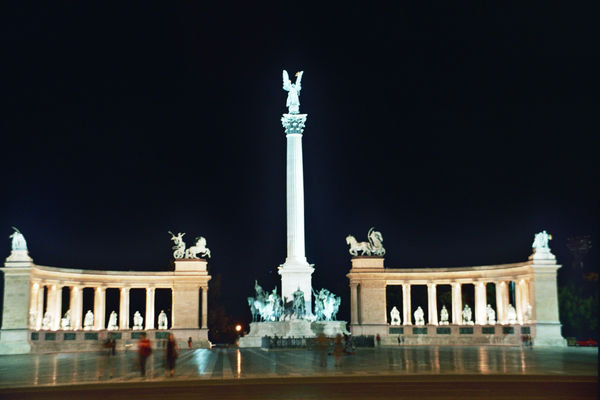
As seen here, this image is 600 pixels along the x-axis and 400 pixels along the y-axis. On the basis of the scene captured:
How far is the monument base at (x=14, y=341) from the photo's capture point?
236ft

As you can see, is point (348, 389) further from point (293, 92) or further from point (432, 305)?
point (432, 305)

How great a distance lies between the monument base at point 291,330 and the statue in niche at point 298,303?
986mm

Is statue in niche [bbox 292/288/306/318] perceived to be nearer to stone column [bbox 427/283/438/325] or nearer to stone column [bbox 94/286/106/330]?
stone column [bbox 427/283/438/325]

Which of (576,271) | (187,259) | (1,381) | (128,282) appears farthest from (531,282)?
(1,381)

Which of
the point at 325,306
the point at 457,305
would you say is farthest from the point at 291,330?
the point at 457,305

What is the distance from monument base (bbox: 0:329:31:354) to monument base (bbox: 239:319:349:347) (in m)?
22.0

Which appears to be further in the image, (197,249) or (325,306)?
(197,249)

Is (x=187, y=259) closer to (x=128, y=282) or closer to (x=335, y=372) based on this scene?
(x=128, y=282)

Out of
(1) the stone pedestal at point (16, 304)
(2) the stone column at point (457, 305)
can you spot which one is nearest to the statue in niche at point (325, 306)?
(2) the stone column at point (457, 305)

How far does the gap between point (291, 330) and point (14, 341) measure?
2806cm

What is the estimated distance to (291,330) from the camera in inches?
3054

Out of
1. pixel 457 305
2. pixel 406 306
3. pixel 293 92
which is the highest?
pixel 293 92

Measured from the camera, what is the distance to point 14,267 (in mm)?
74938

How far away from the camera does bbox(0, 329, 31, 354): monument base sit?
2837 inches
